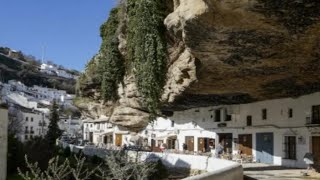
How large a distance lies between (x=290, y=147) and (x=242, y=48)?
13068mm

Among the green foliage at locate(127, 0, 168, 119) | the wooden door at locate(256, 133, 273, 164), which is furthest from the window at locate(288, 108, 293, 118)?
the green foliage at locate(127, 0, 168, 119)

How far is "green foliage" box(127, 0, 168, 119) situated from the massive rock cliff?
0.74 metres

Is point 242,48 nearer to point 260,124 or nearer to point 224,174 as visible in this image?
point 224,174

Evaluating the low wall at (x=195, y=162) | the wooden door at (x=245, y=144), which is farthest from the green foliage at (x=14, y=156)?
the wooden door at (x=245, y=144)

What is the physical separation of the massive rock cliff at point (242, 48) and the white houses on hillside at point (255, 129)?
132 cm

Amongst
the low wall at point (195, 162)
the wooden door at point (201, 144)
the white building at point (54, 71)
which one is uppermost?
the white building at point (54, 71)

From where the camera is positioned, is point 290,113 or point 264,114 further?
point 264,114

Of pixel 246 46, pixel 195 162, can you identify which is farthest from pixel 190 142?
pixel 246 46

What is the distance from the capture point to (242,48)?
18.1 m

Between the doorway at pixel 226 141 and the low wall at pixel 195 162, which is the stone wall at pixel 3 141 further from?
the doorway at pixel 226 141

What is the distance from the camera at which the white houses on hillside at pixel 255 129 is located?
27.7 m

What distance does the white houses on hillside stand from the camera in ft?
90.9

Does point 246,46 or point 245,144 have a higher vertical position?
point 246,46

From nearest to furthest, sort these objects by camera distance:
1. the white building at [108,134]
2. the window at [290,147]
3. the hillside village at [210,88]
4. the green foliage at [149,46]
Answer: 1. the hillside village at [210,88]
2. the green foliage at [149,46]
3. the window at [290,147]
4. the white building at [108,134]
